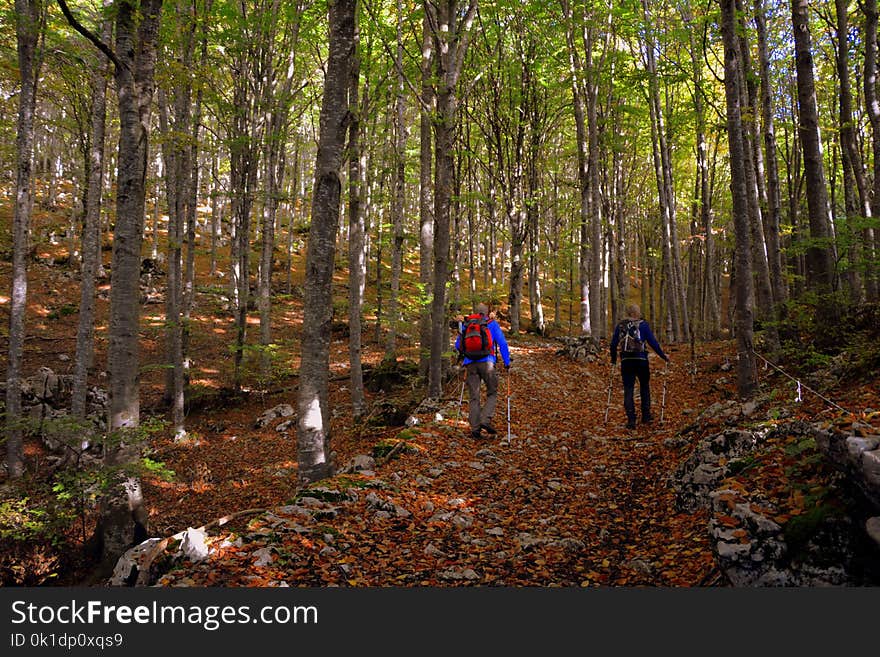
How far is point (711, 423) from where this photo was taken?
7.03 m

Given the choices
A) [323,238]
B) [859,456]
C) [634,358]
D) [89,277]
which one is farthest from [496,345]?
[89,277]

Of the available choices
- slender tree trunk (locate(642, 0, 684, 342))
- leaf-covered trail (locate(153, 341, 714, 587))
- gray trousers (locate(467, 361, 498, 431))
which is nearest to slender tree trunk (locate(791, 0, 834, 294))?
leaf-covered trail (locate(153, 341, 714, 587))

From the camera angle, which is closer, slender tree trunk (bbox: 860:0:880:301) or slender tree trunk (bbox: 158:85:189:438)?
slender tree trunk (bbox: 860:0:880:301)

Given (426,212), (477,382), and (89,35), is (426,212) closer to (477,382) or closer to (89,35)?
(477,382)

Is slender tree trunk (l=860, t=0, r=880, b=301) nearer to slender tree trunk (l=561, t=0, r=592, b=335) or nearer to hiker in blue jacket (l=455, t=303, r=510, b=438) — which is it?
slender tree trunk (l=561, t=0, r=592, b=335)

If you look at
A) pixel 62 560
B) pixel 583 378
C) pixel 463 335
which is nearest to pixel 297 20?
pixel 463 335

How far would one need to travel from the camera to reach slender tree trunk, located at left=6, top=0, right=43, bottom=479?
10.5 meters

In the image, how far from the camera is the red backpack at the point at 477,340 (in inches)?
319

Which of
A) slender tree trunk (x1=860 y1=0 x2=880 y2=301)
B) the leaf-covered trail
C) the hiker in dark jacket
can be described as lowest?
the leaf-covered trail

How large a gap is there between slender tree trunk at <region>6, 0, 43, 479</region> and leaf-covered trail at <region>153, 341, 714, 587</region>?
918 cm

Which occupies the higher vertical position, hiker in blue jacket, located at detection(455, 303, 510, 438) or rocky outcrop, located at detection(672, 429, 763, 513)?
hiker in blue jacket, located at detection(455, 303, 510, 438)

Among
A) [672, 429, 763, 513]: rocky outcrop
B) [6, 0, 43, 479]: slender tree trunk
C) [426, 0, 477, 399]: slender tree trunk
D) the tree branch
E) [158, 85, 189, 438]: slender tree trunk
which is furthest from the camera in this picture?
[158, 85, 189, 438]: slender tree trunk

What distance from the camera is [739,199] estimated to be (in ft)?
25.0

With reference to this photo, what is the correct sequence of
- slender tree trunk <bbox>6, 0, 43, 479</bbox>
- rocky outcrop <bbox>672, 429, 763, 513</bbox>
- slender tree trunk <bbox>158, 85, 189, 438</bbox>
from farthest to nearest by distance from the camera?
1. slender tree trunk <bbox>158, 85, 189, 438</bbox>
2. slender tree trunk <bbox>6, 0, 43, 479</bbox>
3. rocky outcrop <bbox>672, 429, 763, 513</bbox>
